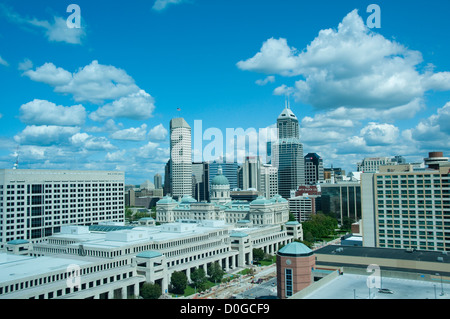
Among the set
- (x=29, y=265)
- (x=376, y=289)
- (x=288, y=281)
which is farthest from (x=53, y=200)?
(x=376, y=289)

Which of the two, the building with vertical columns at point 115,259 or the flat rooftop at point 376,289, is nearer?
the flat rooftop at point 376,289

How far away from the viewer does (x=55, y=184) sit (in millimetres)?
103562

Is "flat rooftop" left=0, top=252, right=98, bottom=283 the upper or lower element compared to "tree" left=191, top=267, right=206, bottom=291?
upper

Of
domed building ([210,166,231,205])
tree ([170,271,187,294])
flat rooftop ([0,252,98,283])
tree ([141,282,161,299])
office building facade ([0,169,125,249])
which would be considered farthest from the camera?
domed building ([210,166,231,205])

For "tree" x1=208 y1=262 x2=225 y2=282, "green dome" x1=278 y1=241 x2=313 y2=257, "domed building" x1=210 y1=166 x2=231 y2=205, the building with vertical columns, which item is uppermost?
"domed building" x1=210 y1=166 x2=231 y2=205

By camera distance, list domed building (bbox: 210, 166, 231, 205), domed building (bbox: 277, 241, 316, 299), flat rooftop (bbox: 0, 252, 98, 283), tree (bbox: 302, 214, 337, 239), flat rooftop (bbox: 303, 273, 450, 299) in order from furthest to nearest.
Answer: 1. domed building (bbox: 210, 166, 231, 205)
2. tree (bbox: 302, 214, 337, 239)
3. flat rooftop (bbox: 0, 252, 98, 283)
4. domed building (bbox: 277, 241, 316, 299)
5. flat rooftop (bbox: 303, 273, 450, 299)

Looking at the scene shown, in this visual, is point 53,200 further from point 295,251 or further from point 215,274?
point 295,251

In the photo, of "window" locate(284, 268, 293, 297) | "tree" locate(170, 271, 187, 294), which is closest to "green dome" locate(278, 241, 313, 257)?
"window" locate(284, 268, 293, 297)

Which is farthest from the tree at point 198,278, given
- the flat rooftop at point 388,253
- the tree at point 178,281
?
the flat rooftop at point 388,253

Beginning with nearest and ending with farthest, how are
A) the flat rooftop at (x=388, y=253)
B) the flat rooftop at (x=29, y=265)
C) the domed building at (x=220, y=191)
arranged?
the flat rooftop at (x=29, y=265) < the flat rooftop at (x=388, y=253) < the domed building at (x=220, y=191)

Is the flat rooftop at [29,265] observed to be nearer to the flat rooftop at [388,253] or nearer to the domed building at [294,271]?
the domed building at [294,271]

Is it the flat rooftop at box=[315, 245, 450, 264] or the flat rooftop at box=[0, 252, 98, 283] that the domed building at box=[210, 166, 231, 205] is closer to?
the flat rooftop at box=[315, 245, 450, 264]

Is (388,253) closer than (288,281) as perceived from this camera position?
No

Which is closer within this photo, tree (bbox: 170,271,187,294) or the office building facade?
tree (bbox: 170,271,187,294)
